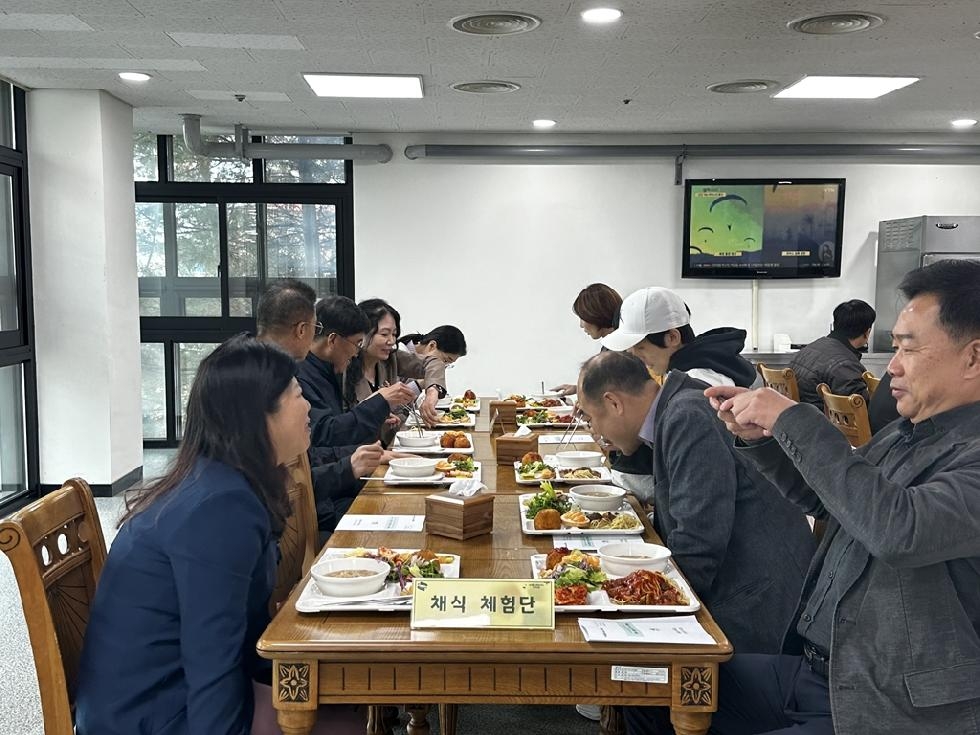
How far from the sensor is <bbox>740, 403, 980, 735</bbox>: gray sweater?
1.37 metres

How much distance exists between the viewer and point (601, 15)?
3.91 meters

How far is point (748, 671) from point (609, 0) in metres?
2.80

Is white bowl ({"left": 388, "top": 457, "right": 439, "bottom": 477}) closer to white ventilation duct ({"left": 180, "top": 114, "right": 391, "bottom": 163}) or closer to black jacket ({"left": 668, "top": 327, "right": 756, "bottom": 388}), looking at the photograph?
black jacket ({"left": 668, "top": 327, "right": 756, "bottom": 388})

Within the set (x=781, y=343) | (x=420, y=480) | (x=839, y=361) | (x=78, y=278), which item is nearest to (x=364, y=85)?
(x=78, y=278)

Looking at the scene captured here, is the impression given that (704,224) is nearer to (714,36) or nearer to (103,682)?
(714,36)

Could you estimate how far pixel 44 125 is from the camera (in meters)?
5.64

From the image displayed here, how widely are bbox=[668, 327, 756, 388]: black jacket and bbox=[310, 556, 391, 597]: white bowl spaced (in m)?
1.39

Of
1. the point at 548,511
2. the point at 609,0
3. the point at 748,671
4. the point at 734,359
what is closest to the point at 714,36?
the point at 609,0

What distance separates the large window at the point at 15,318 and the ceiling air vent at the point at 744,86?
4309mm

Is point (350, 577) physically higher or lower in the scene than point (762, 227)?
lower

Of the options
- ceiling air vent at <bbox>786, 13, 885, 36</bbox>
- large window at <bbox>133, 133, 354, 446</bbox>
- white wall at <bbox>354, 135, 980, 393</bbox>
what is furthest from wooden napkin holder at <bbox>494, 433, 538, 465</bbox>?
large window at <bbox>133, 133, 354, 446</bbox>

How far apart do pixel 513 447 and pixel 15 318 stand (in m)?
3.94

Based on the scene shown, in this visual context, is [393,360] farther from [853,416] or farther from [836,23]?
[836,23]

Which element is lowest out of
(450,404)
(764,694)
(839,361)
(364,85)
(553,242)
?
(764,694)
